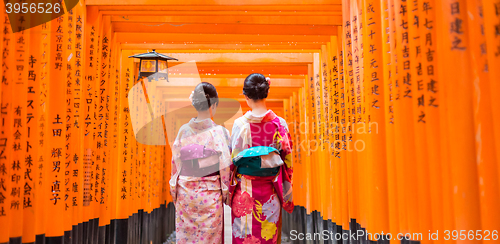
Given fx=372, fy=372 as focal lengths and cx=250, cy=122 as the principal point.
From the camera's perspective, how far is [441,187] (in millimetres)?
2109

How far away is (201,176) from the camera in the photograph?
4.35 meters

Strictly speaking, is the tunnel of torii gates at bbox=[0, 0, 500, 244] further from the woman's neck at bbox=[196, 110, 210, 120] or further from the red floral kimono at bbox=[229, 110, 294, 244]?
the woman's neck at bbox=[196, 110, 210, 120]

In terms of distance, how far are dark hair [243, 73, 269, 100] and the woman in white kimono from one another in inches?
22.6

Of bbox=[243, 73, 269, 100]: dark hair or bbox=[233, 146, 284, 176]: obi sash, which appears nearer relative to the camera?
bbox=[233, 146, 284, 176]: obi sash

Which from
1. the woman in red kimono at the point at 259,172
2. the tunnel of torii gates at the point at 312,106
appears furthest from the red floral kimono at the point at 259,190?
the tunnel of torii gates at the point at 312,106

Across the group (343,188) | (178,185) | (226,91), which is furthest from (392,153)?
(226,91)

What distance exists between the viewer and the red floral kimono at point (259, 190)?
3.88m

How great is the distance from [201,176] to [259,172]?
840mm

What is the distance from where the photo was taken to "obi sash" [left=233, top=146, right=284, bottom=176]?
3801 millimetres

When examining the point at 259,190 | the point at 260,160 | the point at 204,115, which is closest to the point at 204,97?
the point at 204,115

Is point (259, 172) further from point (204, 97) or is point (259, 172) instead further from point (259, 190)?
point (204, 97)

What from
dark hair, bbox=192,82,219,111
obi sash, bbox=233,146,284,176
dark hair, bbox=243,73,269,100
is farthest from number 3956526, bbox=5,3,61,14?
obi sash, bbox=233,146,284,176

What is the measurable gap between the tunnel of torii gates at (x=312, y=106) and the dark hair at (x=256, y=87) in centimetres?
93

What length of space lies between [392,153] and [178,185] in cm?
261
